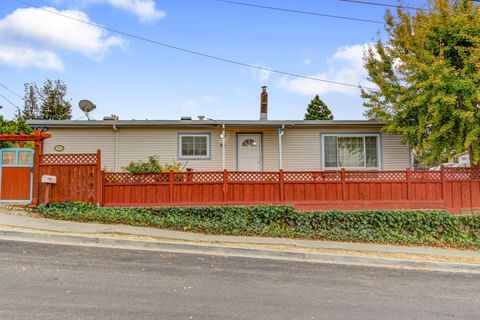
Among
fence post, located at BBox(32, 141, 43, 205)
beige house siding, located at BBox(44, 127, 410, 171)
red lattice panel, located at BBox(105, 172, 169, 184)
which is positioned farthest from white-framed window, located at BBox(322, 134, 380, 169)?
fence post, located at BBox(32, 141, 43, 205)

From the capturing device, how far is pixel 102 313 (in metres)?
3.66

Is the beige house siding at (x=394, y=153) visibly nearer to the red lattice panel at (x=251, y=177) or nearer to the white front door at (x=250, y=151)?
the white front door at (x=250, y=151)

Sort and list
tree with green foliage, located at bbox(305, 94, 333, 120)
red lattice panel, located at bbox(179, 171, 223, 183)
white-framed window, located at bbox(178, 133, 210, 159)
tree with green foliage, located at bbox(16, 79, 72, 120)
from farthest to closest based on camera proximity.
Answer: tree with green foliage, located at bbox(305, 94, 333, 120) → tree with green foliage, located at bbox(16, 79, 72, 120) → white-framed window, located at bbox(178, 133, 210, 159) → red lattice panel, located at bbox(179, 171, 223, 183)

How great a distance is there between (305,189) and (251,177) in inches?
68.7

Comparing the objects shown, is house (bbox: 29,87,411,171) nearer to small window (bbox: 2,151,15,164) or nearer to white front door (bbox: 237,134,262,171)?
white front door (bbox: 237,134,262,171)

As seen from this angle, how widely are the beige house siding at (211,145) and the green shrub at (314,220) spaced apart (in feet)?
11.2

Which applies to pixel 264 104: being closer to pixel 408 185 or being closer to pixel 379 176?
pixel 379 176

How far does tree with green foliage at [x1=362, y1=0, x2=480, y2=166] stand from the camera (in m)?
9.64

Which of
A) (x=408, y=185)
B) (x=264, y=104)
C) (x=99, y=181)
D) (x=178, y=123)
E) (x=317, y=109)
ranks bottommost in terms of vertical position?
(x=408, y=185)

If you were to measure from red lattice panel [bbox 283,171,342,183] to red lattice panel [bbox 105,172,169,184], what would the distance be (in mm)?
3822

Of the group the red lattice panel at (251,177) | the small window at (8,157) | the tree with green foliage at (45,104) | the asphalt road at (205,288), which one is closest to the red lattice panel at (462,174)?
the asphalt road at (205,288)

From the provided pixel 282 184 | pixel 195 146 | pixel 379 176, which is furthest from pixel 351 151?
pixel 195 146

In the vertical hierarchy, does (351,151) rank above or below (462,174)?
above

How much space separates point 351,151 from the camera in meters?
12.8
